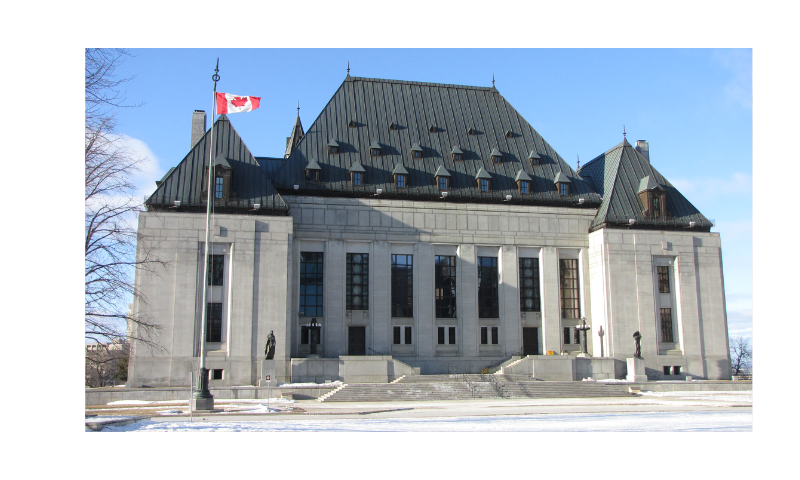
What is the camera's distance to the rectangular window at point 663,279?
1751 inches

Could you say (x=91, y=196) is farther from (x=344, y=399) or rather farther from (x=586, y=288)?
(x=586, y=288)

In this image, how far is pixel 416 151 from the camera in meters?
46.2

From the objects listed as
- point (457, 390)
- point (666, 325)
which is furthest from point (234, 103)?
point (666, 325)

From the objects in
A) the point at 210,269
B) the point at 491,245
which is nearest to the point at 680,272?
the point at 491,245

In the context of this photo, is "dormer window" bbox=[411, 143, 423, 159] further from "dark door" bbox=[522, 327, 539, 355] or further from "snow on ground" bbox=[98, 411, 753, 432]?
"snow on ground" bbox=[98, 411, 753, 432]

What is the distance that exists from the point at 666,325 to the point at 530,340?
889 cm

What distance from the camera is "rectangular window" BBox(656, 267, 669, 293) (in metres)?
44.5

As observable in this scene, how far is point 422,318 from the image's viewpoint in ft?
142

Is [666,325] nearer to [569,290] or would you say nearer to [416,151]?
[569,290]

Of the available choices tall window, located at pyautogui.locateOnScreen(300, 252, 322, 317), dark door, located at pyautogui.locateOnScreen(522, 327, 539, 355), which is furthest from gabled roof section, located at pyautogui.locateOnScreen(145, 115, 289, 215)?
dark door, located at pyautogui.locateOnScreen(522, 327, 539, 355)

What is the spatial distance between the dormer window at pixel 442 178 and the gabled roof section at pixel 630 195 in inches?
409

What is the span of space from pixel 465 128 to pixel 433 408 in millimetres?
25987

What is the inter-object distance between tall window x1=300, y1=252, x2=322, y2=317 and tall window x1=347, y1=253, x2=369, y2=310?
1912 mm

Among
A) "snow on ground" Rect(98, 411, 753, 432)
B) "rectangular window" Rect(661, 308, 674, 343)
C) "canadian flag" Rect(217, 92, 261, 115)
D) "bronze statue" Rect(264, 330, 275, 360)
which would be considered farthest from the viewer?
"rectangular window" Rect(661, 308, 674, 343)
